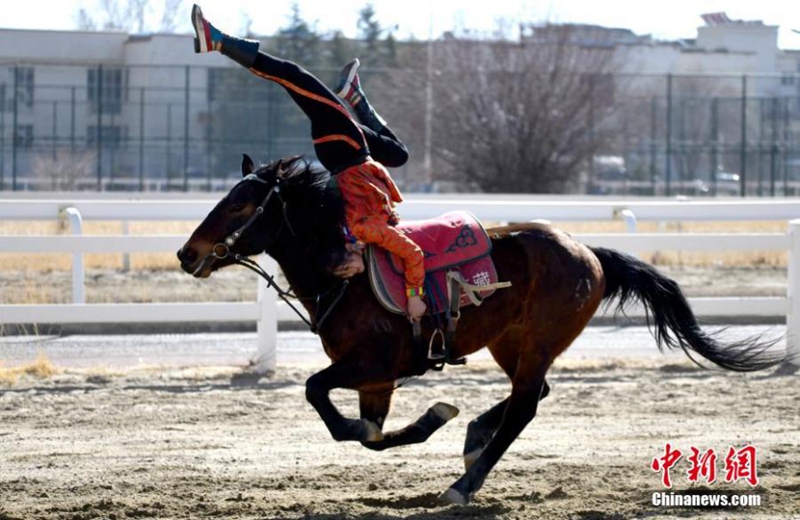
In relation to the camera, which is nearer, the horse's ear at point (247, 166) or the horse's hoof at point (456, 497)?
the horse's hoof at point (456, 497)

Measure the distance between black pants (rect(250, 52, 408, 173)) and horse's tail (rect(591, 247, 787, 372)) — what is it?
180cm

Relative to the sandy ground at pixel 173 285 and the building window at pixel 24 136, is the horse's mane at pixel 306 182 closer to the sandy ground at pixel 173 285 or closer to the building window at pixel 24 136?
the sandy ground at pixel 173 285

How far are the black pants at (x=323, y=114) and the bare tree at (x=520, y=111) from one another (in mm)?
28822

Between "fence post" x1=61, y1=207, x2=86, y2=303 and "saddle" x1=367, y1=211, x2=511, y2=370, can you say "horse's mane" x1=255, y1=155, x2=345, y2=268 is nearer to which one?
"saddle" x1=367, y1=211, x2=511, y2=370

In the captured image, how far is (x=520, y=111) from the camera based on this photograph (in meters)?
35.5

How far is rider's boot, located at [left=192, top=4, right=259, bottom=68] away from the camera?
604cm

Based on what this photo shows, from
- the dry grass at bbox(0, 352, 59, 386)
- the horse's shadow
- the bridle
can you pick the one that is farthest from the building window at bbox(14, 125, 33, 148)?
the bridle

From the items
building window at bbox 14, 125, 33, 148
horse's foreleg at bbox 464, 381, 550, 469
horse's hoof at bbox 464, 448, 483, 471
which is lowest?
horse's hoof at bbox 464, 448, 483, 471

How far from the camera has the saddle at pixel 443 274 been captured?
259 inches

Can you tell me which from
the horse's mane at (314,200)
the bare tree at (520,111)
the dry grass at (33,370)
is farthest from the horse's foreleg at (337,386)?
the bare tree at (520,111)

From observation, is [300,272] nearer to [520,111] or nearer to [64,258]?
[64,258]

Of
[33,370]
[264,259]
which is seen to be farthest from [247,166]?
[33,370]

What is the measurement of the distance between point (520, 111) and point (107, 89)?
1255 cm

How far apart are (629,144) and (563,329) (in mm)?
35027
